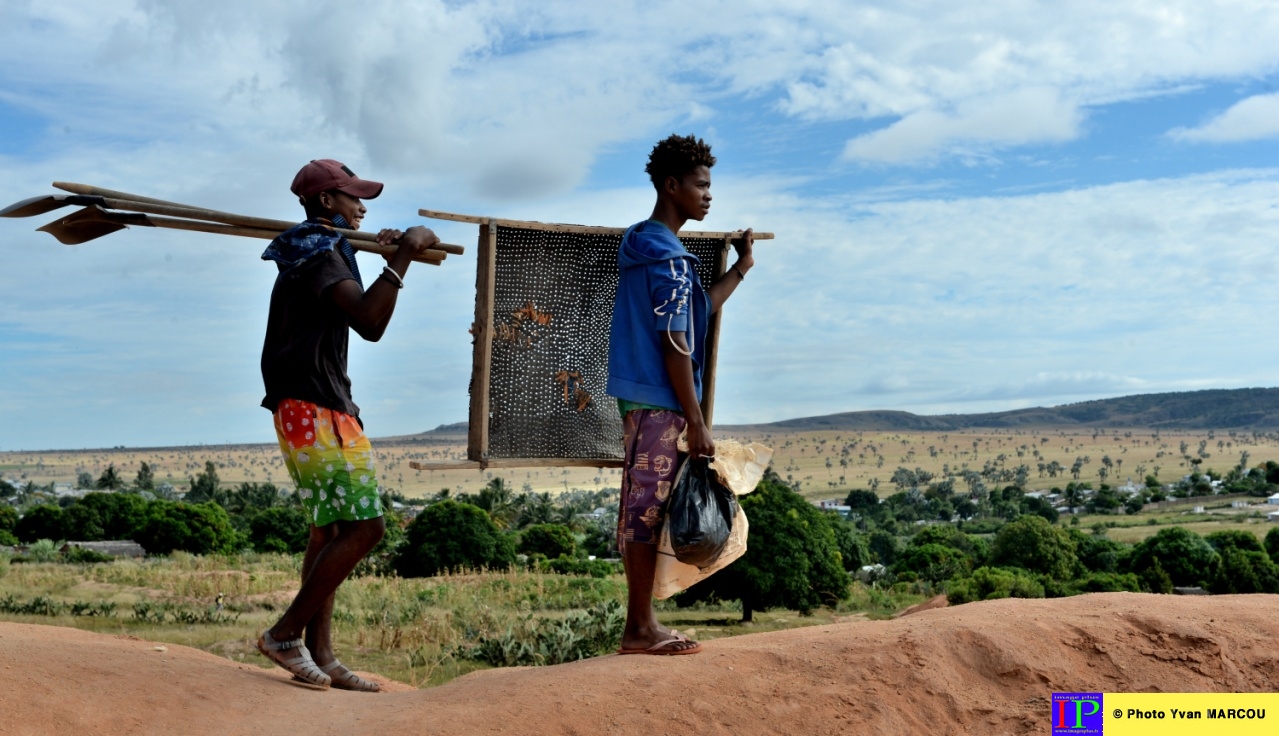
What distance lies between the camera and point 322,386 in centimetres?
529

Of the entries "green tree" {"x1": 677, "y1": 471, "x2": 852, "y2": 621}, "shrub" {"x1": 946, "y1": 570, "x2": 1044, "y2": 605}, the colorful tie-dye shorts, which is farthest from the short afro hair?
"green tree" {"x1": 677, "y1": 471, "x2": 852, "y2": 621}

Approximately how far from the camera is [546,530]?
99.6ft

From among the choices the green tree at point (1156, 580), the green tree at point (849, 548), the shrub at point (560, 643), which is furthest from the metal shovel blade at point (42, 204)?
the green tree at point (849, 548)

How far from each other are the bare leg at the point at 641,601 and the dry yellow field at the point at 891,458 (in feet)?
228

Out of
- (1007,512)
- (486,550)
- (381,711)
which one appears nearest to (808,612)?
(486,550)

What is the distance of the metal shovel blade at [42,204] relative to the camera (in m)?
5.44

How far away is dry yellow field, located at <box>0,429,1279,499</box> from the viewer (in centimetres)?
8681

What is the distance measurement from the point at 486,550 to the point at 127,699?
64.3ft

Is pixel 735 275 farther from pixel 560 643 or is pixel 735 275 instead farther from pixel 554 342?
pixel 560 643

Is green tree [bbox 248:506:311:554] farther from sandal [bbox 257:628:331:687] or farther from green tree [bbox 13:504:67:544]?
sandal [bbox 257:628:331:687]

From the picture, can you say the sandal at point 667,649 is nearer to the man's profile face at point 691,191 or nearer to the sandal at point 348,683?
the sandal at point 348,683

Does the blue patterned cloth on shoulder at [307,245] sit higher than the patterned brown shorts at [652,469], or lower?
higher

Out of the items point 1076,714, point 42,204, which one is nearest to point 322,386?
point 42,204

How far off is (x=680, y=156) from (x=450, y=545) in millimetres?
19520
